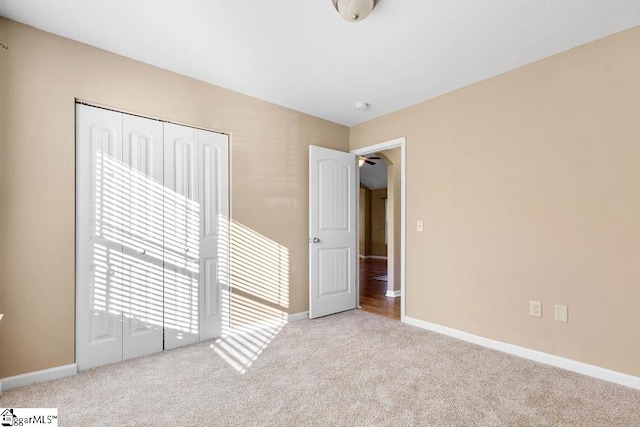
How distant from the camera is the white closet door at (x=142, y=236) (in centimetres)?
255

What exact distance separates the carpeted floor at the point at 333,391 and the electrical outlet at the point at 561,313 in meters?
0.39

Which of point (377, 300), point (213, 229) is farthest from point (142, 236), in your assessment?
point (377, 300)

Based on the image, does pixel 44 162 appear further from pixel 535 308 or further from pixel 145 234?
pixel 535 308

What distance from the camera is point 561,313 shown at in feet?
7.92

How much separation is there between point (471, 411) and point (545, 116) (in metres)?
2.35

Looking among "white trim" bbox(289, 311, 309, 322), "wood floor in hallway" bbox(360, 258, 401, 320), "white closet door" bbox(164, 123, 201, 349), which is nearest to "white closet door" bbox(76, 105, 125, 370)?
"white closet door" bbox(164, 123, 201, 349)

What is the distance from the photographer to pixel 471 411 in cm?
183

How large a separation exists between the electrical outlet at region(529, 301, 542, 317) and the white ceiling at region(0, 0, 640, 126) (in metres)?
2.06

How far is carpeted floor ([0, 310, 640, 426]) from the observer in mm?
1774

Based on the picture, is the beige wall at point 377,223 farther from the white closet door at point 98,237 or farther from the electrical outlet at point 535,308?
the white closet door at point 98,237

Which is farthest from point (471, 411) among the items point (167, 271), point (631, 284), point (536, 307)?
point (167, 271)

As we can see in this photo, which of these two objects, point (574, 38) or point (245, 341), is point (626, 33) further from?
point (245, 341)

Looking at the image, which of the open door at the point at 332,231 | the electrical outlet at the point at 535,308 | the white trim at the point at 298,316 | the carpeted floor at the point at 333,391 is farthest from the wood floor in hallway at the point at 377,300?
the electrical outlet at the point at 535,308

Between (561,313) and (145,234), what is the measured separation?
139 inches
